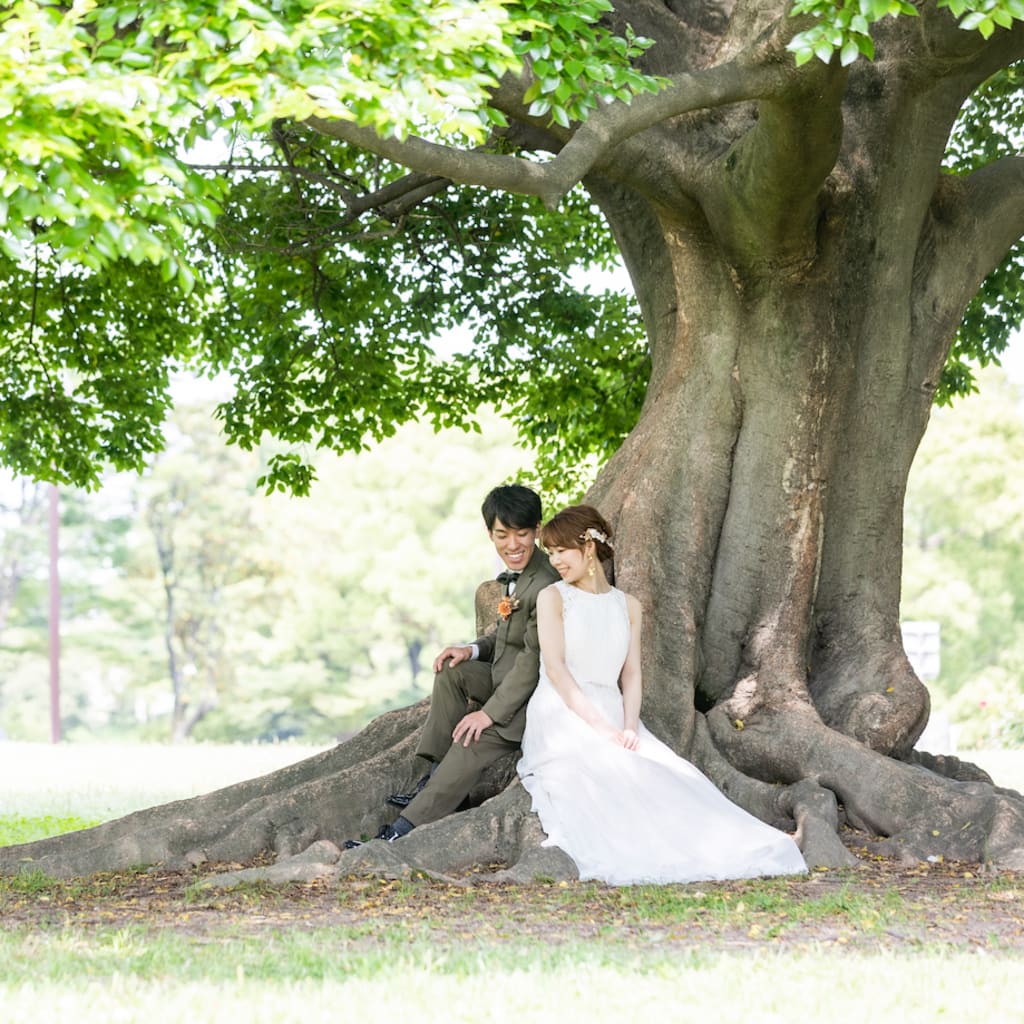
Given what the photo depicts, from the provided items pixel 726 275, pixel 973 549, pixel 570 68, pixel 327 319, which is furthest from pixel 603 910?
pixel 973 549

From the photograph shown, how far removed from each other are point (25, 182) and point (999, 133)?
430 inches

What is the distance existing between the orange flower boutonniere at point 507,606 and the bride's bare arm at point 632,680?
658 mm

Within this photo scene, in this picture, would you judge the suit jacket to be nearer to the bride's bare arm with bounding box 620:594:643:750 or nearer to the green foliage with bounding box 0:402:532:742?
the bride's bare arm with bounding box 620:594:643:750

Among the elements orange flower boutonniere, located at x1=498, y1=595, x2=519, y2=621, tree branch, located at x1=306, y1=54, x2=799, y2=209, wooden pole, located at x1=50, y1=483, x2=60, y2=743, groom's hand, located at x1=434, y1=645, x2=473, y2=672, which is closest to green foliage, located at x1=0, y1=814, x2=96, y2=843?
groom's hand, located at x1=434, y1=645, x2=473, y2=672

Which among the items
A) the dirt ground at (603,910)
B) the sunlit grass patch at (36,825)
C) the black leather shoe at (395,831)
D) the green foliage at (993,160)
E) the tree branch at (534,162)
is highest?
the green foliage at (993,160)

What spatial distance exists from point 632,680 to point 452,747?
3.61 ft

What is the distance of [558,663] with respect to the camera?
8.10 meters

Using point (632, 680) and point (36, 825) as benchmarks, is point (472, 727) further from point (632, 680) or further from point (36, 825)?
point (36, 825)

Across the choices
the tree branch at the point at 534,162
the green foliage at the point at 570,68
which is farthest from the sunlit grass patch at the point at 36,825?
the green foliage at the point at 570,68

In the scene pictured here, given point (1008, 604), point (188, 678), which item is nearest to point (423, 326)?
point (1008, 604)

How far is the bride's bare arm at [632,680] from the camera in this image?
815 cm

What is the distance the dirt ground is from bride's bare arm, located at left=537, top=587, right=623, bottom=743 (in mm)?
1104

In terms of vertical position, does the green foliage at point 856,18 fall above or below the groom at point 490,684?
above

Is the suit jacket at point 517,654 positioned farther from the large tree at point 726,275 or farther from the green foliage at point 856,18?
the green foliage at point 856,18
